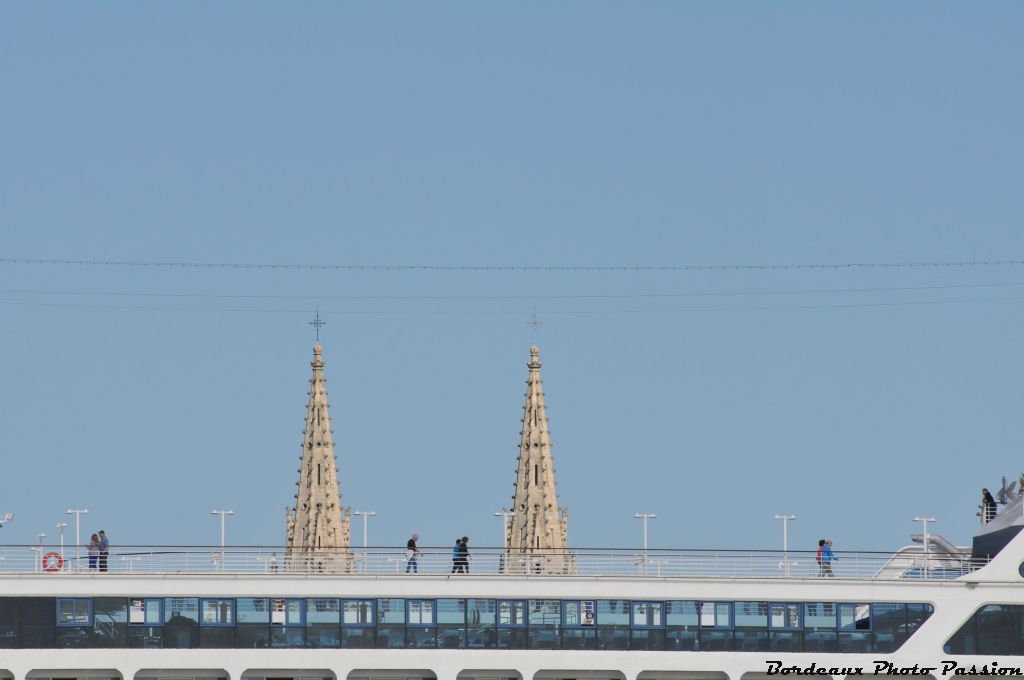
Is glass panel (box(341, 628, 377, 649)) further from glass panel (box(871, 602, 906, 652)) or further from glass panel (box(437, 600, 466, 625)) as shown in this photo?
glass panel (box(871, 602, 906, 652))

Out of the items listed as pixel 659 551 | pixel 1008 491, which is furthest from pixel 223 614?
pixel 1008 491

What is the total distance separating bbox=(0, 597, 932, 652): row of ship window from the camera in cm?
5131

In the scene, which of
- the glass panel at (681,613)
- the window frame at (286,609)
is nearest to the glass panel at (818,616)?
the glass panel at (681,613)

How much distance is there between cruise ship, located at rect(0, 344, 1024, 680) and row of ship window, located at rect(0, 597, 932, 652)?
0.03m

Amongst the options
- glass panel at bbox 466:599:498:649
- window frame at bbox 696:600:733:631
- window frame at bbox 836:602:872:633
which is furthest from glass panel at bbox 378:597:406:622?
window frame at bbox 836:602:872:633

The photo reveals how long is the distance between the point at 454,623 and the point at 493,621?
0.80 meters

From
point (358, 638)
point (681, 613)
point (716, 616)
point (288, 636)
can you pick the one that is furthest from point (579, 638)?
point (288, 636)

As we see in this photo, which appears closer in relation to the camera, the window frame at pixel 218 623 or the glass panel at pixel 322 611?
the window frame at pixel 218 623

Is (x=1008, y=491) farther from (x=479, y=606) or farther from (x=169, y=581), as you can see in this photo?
(x=169, y=581)

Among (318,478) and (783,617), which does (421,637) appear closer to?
(783,617)

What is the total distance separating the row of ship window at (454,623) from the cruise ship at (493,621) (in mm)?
29

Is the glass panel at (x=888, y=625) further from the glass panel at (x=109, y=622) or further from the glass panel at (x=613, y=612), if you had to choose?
the glass panel at (x=109, y=622)

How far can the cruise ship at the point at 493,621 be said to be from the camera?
51219mm

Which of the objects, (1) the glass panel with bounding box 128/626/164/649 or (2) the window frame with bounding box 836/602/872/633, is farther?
(2) the window frame with bounding box 836/602/872/633
